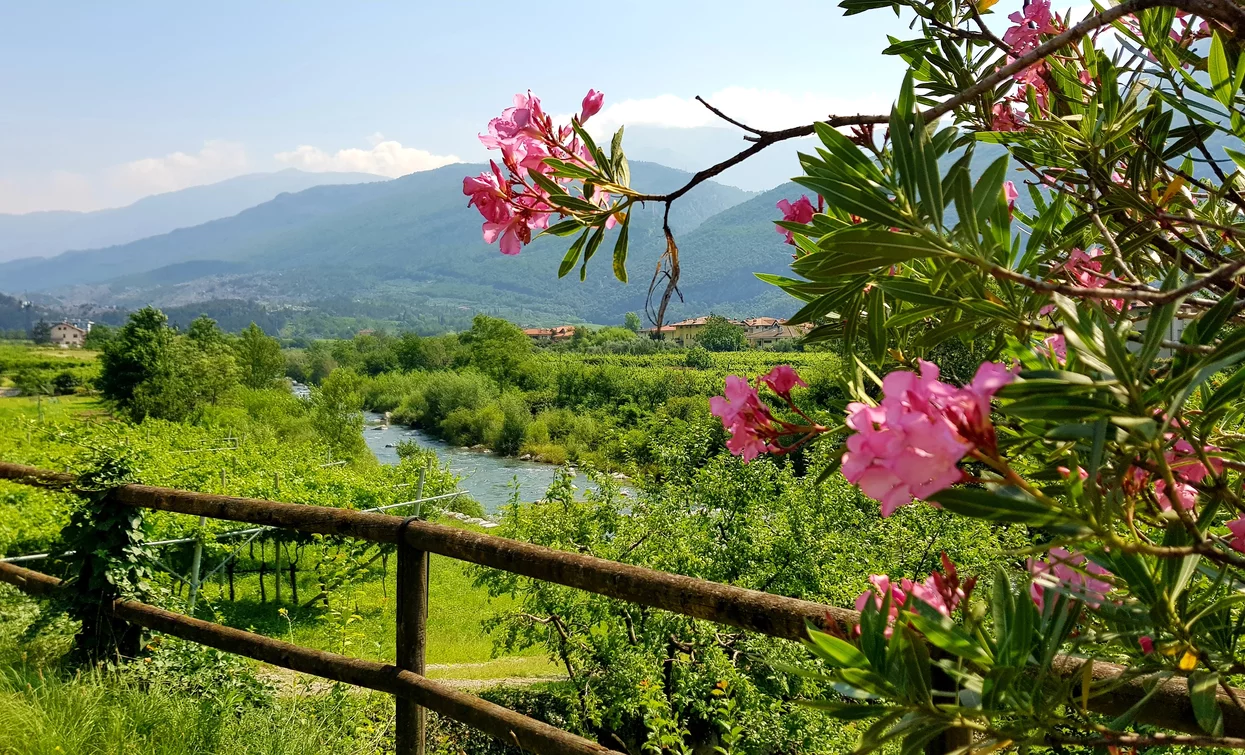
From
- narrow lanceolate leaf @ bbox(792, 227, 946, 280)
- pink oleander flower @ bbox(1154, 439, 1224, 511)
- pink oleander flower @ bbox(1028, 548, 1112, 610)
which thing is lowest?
pink oleander flower @ bbox(1028, 548, 1112, 610)

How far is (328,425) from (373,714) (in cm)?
2929

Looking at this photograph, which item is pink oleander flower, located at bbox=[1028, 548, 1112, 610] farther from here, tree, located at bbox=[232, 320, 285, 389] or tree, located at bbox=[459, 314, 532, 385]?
tree, located at bbox=[459, 314, 532, 385]

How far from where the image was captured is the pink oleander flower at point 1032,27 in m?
1.07

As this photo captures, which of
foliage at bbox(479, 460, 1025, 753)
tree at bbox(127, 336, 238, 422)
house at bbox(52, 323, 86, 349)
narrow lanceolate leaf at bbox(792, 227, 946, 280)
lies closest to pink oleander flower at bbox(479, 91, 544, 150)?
narrow lanceolate leaf at bbox(792, 227, 946, 280)

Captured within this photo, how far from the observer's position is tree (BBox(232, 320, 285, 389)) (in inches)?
1576

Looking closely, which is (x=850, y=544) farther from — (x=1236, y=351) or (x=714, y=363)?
(x=714, y=363)

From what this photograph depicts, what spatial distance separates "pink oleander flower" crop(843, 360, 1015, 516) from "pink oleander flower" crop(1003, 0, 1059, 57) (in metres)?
0.86

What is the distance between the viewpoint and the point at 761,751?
4.32 m

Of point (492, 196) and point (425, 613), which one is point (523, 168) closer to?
point (492, 196)

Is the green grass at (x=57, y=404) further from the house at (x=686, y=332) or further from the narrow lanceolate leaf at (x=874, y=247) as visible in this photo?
the narrow lanceolate leaf at (x=874, y=247)

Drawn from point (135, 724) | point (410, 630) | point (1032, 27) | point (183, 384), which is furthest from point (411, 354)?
point (1032, 27)

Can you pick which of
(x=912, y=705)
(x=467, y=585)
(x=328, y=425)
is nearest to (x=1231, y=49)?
(x=912, y=705)

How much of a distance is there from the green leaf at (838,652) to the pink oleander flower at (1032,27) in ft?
2.91

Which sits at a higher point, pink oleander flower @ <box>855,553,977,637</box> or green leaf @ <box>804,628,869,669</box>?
green leaf @ <box>804,628,869,669</box>
